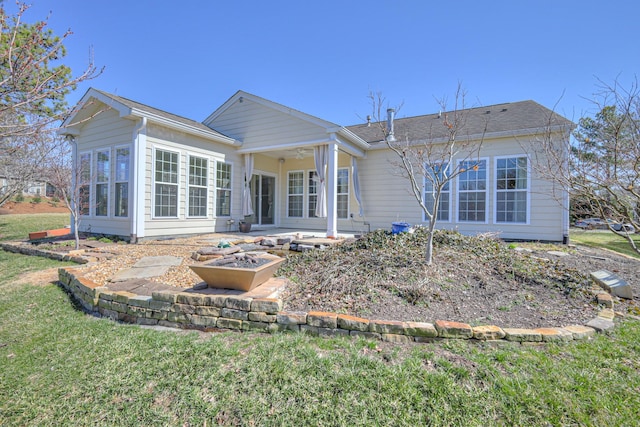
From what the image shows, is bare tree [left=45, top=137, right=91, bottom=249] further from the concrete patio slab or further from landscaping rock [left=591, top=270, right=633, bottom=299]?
landscaping rock [left=591, top=270, right=633, bottom=299]

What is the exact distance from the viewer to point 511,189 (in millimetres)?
8234

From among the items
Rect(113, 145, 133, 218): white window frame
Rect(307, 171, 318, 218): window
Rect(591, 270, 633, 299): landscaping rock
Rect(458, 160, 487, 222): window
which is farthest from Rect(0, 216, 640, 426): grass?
Rect(307, 171, 318, 218): window

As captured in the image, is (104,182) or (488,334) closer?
(488,334)

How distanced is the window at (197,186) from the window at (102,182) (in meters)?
2.26

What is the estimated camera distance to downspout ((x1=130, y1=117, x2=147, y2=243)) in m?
7.27

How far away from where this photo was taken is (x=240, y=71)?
1188 cm

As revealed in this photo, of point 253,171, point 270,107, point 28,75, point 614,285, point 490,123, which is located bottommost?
point 614,285

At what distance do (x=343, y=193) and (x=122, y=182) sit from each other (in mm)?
6954

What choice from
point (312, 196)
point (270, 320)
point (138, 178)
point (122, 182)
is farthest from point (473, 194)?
point (122, 182)

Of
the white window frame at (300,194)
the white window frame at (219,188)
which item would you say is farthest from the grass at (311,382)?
the white window frame at (300,194)

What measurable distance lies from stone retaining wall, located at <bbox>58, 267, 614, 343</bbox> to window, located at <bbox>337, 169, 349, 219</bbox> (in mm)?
7880

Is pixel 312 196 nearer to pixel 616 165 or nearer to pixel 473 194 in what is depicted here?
pixel 473 194

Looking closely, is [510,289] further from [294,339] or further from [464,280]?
[294,339]

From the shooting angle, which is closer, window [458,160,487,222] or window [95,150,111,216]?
window [95,150,111,216]
